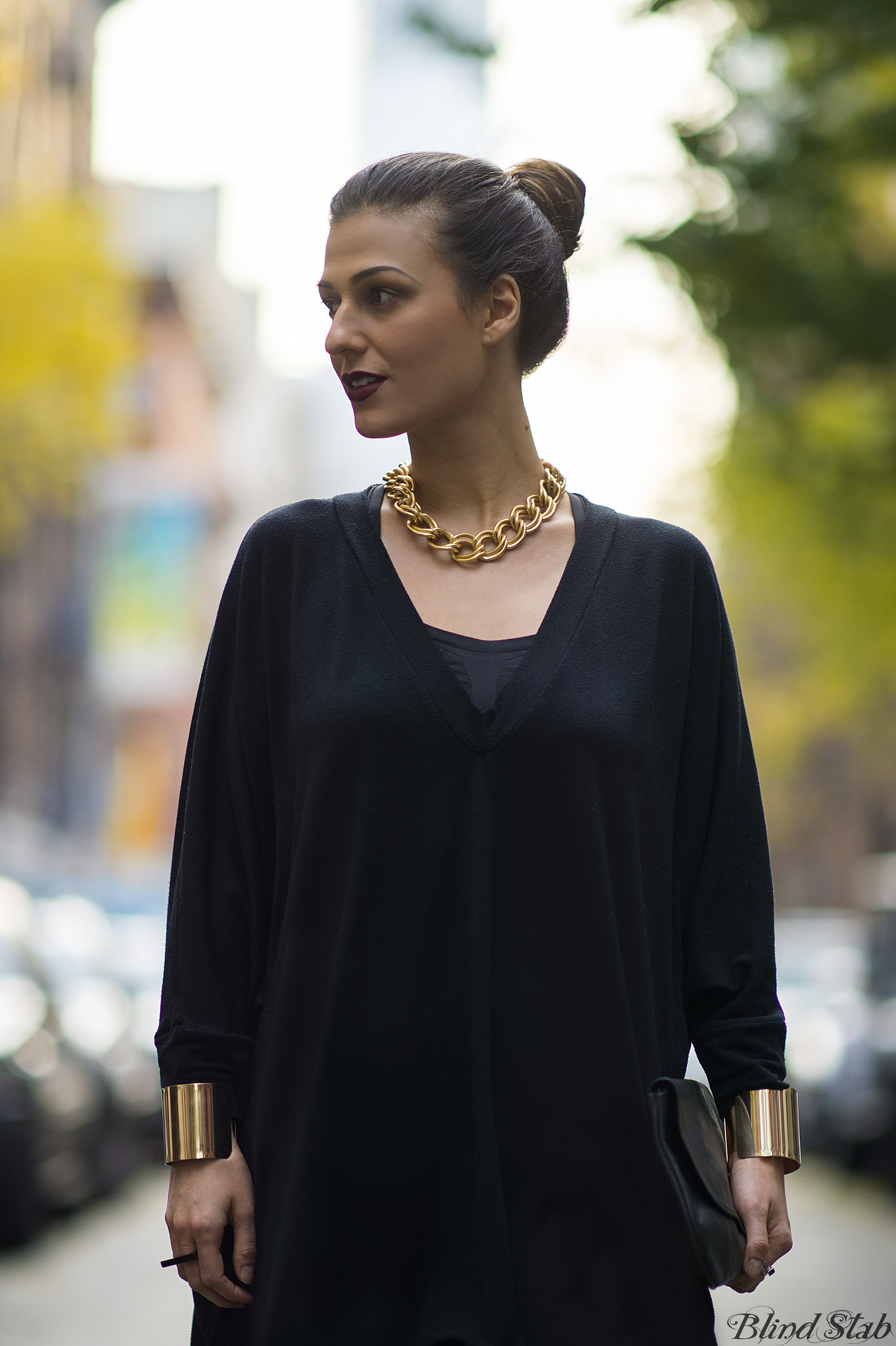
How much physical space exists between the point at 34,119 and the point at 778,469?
852 inches

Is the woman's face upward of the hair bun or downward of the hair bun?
downward

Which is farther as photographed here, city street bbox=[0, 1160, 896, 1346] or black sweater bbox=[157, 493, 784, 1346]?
city street bbox=[0, 1160, 896, 1346]

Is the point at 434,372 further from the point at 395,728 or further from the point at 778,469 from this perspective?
the point at 778,469

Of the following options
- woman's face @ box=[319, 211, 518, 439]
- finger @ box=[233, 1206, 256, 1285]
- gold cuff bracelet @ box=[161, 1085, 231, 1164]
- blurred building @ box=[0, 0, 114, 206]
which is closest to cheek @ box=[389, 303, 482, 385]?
woman's face @ box=[319, 211, 518, 439]

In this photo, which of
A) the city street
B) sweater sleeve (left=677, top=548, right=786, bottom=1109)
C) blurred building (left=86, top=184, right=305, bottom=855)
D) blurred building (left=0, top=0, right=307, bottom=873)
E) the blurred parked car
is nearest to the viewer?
sweater sleeve (left=677, top=548, right=786, bottom=1109)

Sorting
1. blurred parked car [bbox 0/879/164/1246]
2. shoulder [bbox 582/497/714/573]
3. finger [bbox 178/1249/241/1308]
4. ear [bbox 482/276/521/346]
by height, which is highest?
ear [bbox 482/276/521/346]

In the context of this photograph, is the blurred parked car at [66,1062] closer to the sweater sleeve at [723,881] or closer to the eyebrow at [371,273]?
the sweater sleeve at [723,881]

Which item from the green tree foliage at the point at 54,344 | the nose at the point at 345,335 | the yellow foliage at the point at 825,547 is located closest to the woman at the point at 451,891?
the nose at the point at 345,335

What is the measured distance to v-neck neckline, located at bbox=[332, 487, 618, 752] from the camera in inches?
96.1

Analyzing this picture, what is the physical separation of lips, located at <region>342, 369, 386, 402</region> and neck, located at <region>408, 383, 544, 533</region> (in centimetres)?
14

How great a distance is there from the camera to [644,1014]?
2484 mm

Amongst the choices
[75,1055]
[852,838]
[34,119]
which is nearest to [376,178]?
[75,1055]

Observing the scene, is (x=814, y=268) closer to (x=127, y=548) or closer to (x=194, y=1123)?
(x=194, y=1123)

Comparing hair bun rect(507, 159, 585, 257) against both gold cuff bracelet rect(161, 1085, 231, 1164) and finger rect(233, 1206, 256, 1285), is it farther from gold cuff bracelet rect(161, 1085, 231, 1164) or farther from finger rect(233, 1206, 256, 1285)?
finger rect(233, 1206, 256, 1285)
